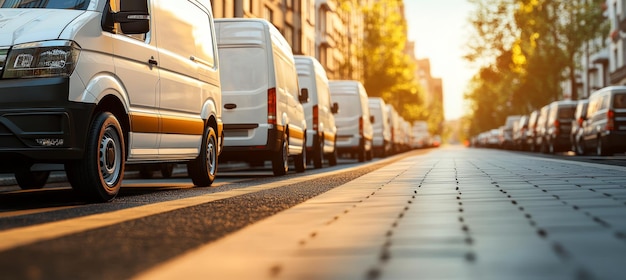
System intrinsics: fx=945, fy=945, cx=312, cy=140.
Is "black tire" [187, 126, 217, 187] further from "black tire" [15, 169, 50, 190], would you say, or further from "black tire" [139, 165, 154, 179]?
"black tire" [139, 165, 154, 179]

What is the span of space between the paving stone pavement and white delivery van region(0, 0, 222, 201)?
2109 millimetres

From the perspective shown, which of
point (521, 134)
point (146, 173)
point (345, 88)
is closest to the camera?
point (146, 173)

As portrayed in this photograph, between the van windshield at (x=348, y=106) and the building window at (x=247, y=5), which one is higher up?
the building window at (x=247, y=5)

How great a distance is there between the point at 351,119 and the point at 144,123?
56.1ft

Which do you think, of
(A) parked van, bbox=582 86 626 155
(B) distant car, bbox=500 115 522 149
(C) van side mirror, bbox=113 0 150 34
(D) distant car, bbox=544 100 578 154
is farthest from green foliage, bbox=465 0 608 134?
(C) van side mirror, bbox=113 0 150 34

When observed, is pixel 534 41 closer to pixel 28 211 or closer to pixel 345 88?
pixel 345 88

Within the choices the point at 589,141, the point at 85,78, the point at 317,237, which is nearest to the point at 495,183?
the point at 85,78

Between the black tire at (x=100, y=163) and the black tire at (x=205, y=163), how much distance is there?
2.50 meters

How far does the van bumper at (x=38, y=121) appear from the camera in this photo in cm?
807

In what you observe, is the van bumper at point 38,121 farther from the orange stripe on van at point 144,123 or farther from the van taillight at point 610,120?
the van taillight at point 610,120

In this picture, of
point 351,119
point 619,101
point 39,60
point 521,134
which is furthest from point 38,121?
point 521,134

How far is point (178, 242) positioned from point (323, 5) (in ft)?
192

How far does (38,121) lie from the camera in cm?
812

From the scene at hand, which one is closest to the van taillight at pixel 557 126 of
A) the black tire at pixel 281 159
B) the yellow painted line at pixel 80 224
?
the black tire at pixel 281 159
